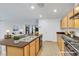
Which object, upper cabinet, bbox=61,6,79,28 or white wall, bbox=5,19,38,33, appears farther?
white wall, bbox=5,19,38,33

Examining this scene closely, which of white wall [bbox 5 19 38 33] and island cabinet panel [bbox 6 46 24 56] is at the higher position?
white wall [bbox 5 19 38 33]

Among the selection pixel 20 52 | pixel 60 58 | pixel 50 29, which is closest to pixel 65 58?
pixel 60 58

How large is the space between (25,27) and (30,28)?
58cm

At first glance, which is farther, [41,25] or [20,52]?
[41,25]

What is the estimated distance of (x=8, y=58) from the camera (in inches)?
33.3

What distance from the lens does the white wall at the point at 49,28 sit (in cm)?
978

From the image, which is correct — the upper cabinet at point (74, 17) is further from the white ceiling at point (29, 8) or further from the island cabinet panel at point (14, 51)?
the island cabinet panel at point (14, 51)

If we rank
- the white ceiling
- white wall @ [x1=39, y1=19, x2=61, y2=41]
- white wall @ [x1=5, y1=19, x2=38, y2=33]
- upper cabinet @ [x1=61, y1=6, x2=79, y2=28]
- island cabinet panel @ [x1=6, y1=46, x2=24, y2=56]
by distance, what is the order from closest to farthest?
island cabinet panel @ [x1=6, y1=46, x2=24, y2=56] < upper cabinet @ [x1=61, y1=6, x2=79, y2=28] < the white ceiling < white wall @ [x1=39, y1=19, x2=61, y2=41] < white wall @ [x1=5, y1=19, x2=38, y2=33]

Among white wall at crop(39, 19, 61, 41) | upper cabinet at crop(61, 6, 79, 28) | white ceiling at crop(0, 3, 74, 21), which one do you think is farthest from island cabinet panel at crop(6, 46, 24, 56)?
white wall at crop(39, 19, 61, 41)

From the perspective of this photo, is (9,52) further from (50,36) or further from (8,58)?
(50,36)

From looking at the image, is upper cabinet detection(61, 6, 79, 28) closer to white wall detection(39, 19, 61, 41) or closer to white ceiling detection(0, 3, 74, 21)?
white ceiling detection(0, 3, 74, 21)

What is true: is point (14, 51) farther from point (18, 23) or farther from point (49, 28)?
point (18, 23)

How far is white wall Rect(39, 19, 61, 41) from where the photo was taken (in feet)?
32.1

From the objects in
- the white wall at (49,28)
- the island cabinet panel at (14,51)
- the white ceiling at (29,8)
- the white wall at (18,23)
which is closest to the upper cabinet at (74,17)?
the white ceiling at (29,8)
